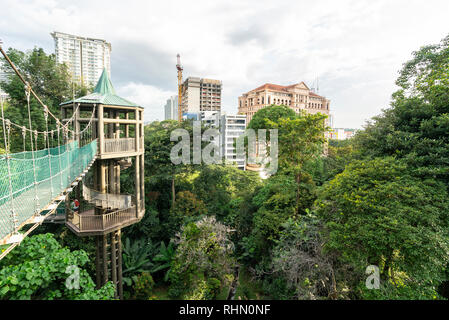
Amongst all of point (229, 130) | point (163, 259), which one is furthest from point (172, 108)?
point (163, 259)

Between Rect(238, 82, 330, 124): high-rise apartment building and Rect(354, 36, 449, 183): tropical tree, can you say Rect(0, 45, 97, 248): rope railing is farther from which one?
Rect(238, 82, 330, 124): high-rise apartment building

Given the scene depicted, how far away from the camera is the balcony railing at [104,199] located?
724 centimetres

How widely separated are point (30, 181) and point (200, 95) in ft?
213

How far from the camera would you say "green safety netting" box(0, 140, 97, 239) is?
298 centimetres

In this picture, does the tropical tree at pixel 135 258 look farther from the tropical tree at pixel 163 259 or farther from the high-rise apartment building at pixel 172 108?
the high-rise apartment building at pixel 172 108

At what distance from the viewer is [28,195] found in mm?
3592

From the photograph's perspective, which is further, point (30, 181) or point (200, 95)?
point (200, 95)

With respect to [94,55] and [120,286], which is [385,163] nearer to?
[120,286]

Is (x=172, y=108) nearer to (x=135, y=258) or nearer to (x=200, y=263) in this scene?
(x=135, y=258)

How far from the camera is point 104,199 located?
730cm

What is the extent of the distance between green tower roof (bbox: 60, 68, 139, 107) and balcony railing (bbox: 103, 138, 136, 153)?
117 centimetres

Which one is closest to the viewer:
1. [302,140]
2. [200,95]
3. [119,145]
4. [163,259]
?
[119,145]
